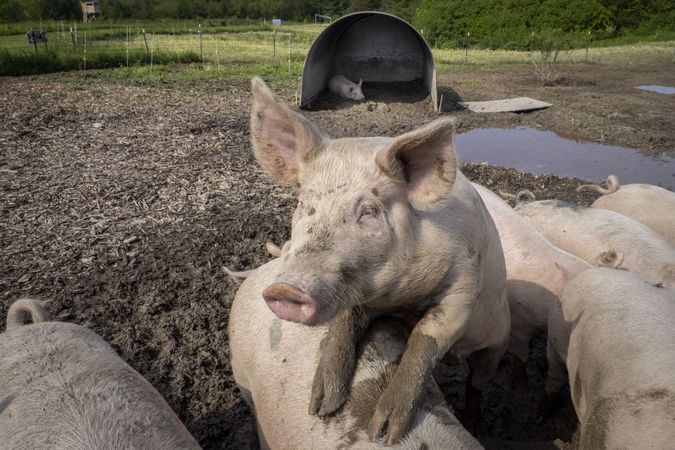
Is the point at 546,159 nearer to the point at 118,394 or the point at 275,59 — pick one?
the point at 118,394

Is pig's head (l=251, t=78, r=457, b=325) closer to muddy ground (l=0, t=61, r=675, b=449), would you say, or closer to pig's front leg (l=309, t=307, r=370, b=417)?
pig's front leg (l=309, t=307, r=370, b=417)

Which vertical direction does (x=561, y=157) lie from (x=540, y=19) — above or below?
below

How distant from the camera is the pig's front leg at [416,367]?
6.43 feet

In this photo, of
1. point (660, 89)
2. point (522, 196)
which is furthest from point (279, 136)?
point (660, 89)

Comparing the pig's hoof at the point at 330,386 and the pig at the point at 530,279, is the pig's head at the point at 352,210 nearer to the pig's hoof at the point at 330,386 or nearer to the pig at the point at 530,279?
the pig's hoof at the point at 330,386

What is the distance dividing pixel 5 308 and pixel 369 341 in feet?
10.2

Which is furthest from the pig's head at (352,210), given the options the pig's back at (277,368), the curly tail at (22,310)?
the curly tail at (22,310)

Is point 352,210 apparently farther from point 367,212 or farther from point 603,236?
point 603,236

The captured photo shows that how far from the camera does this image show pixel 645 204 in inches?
206

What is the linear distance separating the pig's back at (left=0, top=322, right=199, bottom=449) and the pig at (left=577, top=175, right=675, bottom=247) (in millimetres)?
4734

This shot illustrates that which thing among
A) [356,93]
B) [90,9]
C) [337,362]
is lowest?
[337,362]

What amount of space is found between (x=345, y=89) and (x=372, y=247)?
12029 mm

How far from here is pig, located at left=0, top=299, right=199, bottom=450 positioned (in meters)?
2.00

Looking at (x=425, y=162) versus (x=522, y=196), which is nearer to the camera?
(x=425, y=162)
